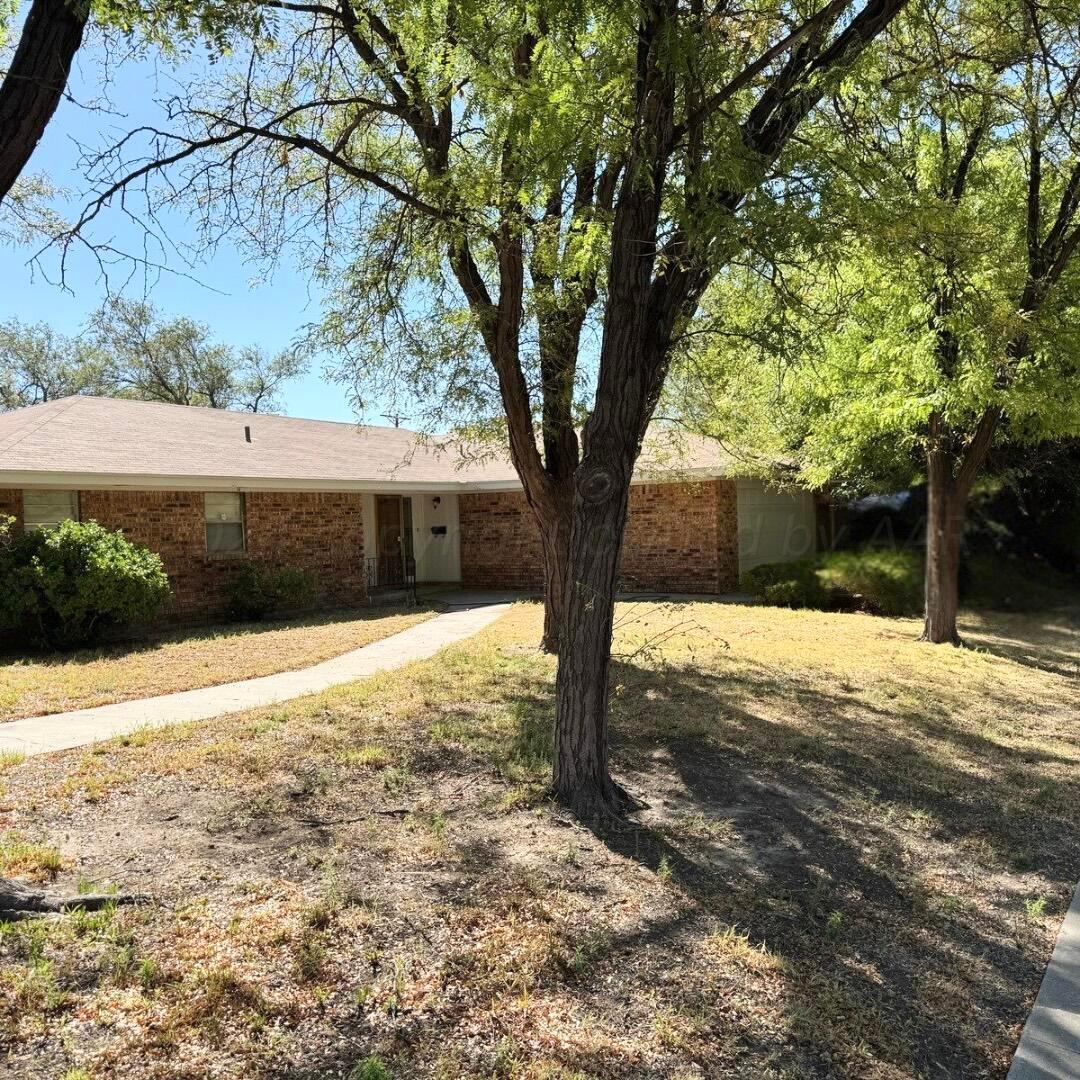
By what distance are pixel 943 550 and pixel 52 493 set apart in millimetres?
13109

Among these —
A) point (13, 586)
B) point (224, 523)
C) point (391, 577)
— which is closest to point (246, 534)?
point (224, 523)

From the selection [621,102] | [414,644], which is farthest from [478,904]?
[414,644]

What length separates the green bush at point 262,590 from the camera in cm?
1458

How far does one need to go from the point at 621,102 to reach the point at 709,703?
5465mm

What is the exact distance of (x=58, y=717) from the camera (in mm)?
7688

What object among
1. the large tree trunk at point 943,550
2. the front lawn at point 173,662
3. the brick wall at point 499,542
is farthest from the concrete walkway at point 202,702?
the brick wall at point 499,542

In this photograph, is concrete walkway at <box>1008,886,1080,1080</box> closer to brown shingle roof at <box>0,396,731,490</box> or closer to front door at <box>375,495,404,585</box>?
brown shingle roof at <box>0,396,731,490</box>

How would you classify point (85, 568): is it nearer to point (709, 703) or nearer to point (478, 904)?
point (709, 703)

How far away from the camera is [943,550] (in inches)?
510

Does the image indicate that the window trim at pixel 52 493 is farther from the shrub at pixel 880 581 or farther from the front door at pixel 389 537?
the shrub at pixel 880 581

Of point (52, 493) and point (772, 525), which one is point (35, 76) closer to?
point (52, 493)

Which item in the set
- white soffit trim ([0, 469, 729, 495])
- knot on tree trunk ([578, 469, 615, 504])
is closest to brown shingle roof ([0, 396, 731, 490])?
white soffit trim ([0, 469, 729, 495])

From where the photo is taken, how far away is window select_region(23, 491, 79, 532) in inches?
490

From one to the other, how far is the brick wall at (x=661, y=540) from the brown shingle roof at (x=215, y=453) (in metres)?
0.88
